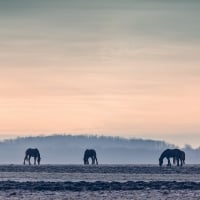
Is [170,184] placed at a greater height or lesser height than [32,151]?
lesser

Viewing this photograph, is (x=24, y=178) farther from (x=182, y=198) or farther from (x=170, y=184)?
(x=182, y=198)

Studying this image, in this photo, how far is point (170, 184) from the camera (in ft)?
157

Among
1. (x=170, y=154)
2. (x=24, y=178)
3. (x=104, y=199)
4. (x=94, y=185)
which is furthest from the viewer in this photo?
(x=170, y=154)

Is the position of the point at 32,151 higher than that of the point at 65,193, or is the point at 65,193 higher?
the point at 32,151

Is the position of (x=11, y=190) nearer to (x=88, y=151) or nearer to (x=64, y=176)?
(x=64, y=176)

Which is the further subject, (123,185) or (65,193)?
(123,185)

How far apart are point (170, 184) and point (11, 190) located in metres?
8.42

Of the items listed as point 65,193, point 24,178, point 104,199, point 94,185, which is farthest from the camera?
point 24,178

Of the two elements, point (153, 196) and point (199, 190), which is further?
point (199, 190)

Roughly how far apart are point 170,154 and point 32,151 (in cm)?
1397

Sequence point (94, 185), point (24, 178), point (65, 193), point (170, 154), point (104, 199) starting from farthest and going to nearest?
point (170, 154), point (24, 178), point (94, 185), point (65, 193), point (104, 199)

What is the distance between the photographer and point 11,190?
4325cm

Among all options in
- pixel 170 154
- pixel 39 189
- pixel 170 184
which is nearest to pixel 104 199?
pixel 39 189

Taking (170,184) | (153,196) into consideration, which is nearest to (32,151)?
(170,184)
